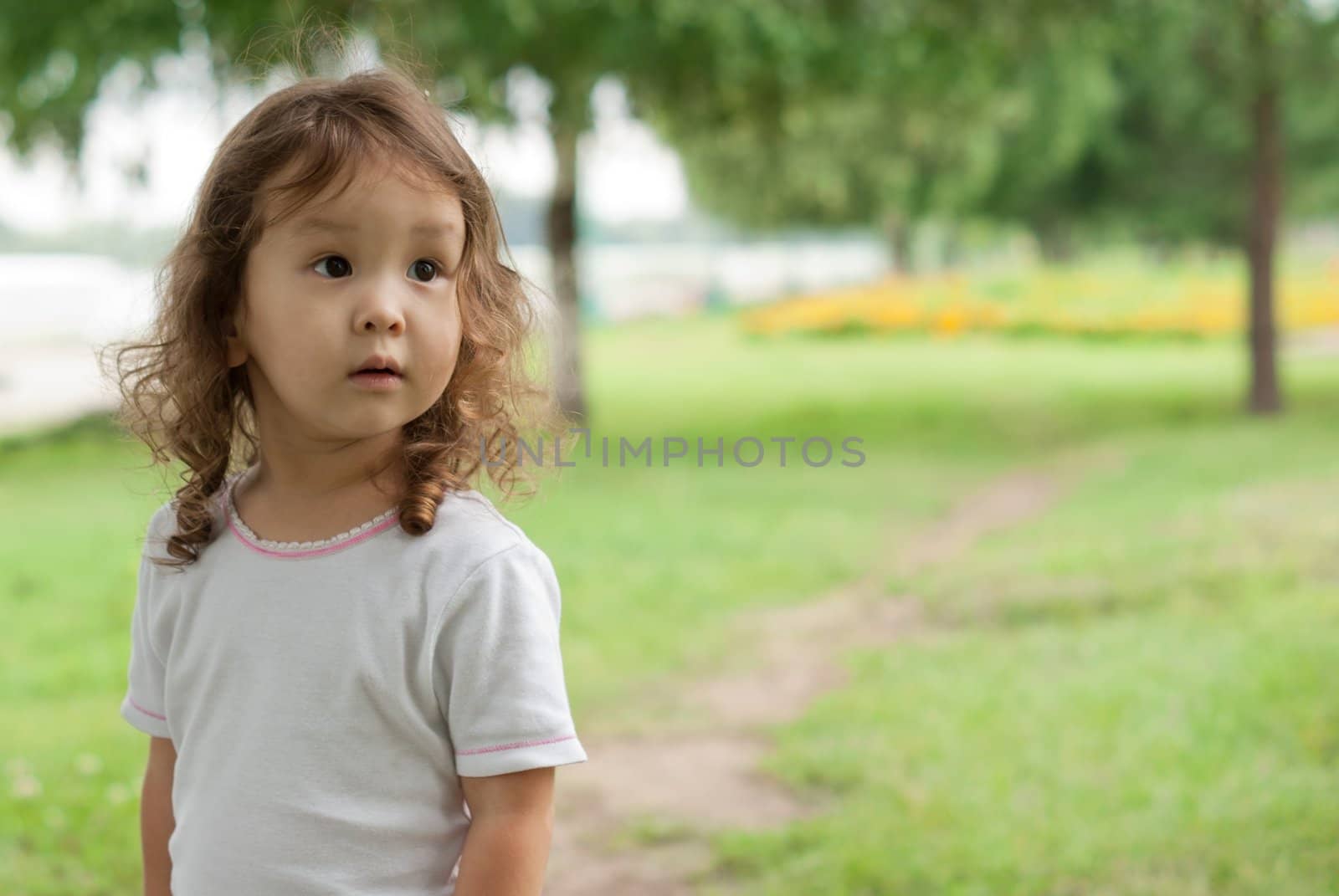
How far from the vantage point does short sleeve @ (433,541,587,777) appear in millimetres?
1516

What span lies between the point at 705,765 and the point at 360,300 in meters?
3.58

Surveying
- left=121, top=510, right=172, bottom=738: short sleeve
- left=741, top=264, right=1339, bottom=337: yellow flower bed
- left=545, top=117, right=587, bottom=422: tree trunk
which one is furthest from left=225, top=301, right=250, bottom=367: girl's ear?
left=741, top=264, right=1339, bottom=337: yellow flower bed

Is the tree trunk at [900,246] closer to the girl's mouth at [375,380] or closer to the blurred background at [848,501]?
the blurred background at [848,501]

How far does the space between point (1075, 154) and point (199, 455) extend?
82.1 ft

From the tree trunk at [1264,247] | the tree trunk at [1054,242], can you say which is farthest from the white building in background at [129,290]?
the tree trunk at [1264,247]

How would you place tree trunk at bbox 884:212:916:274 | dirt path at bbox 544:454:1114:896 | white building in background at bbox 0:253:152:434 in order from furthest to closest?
tree trunk at bbox 884:212:916:274
white building in background at bbox 0:253:152:434
dirt path at bbox 544:454:1114:896

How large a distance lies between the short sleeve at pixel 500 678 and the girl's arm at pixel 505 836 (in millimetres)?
34

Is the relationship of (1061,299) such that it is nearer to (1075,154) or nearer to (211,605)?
(1075,154)

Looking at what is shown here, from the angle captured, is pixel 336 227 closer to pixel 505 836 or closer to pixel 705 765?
pixel 505 836

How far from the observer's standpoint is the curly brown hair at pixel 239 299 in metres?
1.60

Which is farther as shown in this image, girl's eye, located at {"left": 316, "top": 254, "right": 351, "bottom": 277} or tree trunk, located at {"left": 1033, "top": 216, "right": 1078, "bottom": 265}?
tree trunk, located at {"left": 1033, "top": 216, "right": 1078, "bottom": 265}

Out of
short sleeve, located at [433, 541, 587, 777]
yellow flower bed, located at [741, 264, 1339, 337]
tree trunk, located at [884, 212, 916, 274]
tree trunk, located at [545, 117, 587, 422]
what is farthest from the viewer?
tree trunk, located at [884, 212, 916, 274]

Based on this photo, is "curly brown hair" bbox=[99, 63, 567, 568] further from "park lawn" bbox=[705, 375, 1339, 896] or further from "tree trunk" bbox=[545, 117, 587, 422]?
"tree trunk" bbox=[545, 117, 587, 422]

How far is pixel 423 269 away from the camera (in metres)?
1.62
